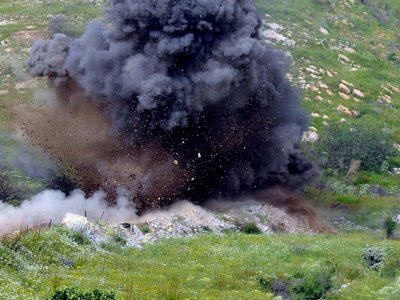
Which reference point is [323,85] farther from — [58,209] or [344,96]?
[58,209]

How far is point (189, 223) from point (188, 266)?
25.9ft

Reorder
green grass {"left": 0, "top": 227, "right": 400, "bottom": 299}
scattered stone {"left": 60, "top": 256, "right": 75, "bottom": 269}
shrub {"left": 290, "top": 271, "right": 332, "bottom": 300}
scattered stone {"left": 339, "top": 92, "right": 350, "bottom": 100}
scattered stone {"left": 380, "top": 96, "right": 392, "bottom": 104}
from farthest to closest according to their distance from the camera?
scattered stone {"left": 380, "top": 96, "right": 392, "bottom": 104} → scattered stone {"left": 339, "top": 92, "right": 350, "bottom": 100} → scattered stone {"left": 60, "top": 256, "right": 75, "bottom": 269} → shrub {"left": 290, "top": 271, "right": 332, "bottom": 300} → green grass {"left": 0, "top": 227, "right": 400, "bottom": 299}

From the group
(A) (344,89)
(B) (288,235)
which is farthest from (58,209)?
(A) (344,89)

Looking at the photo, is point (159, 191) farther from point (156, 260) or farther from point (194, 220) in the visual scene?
point (156, 260)

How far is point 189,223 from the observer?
36.2 meters

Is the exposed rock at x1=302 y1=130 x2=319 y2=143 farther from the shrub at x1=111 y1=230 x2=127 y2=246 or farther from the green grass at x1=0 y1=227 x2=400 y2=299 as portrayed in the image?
the shrub at x1=111 y1=230 x2=127 y2=246

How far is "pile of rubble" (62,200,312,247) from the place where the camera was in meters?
31.8

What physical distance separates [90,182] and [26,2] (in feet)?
108

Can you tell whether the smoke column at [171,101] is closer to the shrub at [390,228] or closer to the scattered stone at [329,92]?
the shrub at [390,228]

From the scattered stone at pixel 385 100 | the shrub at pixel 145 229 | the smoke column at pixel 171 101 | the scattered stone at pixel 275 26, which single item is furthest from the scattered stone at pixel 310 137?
the shrub at pixel 145 229

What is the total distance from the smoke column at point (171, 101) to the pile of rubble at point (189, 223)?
62.6 inches

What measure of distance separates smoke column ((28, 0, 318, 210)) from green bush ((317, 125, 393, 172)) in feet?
34.6

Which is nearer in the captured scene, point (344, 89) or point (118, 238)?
point (118, 238)

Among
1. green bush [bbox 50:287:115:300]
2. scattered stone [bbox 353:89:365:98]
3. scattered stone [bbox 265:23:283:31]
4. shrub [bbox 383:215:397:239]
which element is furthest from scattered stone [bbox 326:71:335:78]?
green bush [bbox 50:287:115:300]
